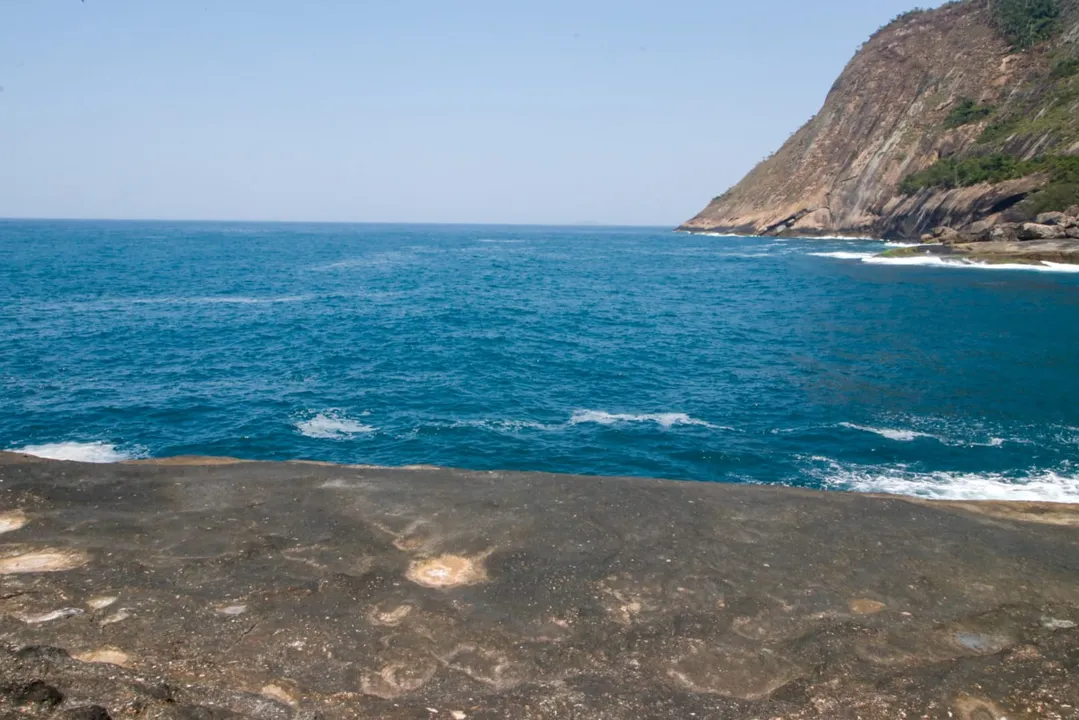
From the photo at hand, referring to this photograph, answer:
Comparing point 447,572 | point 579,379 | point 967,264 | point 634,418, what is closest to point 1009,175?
point 967,264

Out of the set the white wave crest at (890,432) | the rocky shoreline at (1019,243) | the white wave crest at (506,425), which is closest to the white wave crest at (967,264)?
the rocky shoreline at (1019,243)

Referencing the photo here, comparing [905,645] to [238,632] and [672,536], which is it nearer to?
[672,536]

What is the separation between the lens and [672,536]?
506 inches

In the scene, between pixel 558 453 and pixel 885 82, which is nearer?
pixel 558 453

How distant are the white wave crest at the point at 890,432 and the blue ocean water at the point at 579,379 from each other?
0.37 feet

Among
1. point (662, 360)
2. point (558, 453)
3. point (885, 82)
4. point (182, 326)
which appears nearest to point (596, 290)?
point (662, 360)

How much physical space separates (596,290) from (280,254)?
230ft

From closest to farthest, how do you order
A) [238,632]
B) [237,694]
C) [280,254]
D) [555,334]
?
1. [237,694]
2. [238,632]
3. [555,334]
4. [280,254]

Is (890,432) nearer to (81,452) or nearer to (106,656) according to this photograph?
(106,656)

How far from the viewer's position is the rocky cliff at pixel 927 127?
333ft

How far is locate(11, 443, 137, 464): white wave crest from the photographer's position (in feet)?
78.1

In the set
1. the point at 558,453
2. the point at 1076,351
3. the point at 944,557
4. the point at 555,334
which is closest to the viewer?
the point at 944,557

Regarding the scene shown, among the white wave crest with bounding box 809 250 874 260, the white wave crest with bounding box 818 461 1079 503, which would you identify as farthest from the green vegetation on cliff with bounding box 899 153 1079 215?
the white wave crest with bounding box 818 461 1079 503

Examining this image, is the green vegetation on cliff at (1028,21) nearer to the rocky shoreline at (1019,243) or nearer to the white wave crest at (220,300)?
the rocky shoreline at (1019,243)
